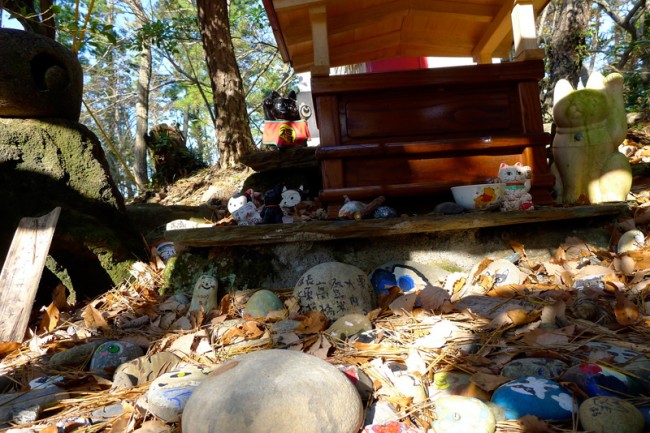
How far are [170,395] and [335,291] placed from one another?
2.94 ft

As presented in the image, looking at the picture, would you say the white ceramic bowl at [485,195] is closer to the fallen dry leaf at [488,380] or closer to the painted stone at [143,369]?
the fallen dry leaf at [488,380]

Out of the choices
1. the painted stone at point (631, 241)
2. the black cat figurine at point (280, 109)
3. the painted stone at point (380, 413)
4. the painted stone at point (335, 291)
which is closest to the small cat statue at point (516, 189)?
the painted stone at point (631, 241)

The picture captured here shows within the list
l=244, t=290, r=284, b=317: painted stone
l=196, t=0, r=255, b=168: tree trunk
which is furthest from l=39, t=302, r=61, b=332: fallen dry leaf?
l=196, t=0, r=255, b=168: tree trunk

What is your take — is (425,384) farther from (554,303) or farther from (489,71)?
(489,71)

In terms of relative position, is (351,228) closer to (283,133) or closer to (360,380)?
(360,380)

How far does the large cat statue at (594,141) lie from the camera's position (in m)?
3.14

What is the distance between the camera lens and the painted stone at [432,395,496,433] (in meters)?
1.26

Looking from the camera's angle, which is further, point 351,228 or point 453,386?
point 351,228

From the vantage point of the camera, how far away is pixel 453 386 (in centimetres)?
147

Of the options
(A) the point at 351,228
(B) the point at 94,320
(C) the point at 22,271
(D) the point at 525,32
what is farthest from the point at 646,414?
(C) the point at 22,271

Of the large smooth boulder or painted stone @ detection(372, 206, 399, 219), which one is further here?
the large smooth boulder

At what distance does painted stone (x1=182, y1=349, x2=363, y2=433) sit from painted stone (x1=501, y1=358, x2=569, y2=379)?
0.52 meters

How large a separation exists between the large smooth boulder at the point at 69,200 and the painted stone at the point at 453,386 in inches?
91.8

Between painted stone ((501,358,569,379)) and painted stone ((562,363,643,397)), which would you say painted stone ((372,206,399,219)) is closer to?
painted stone ((501,358,569,379))
